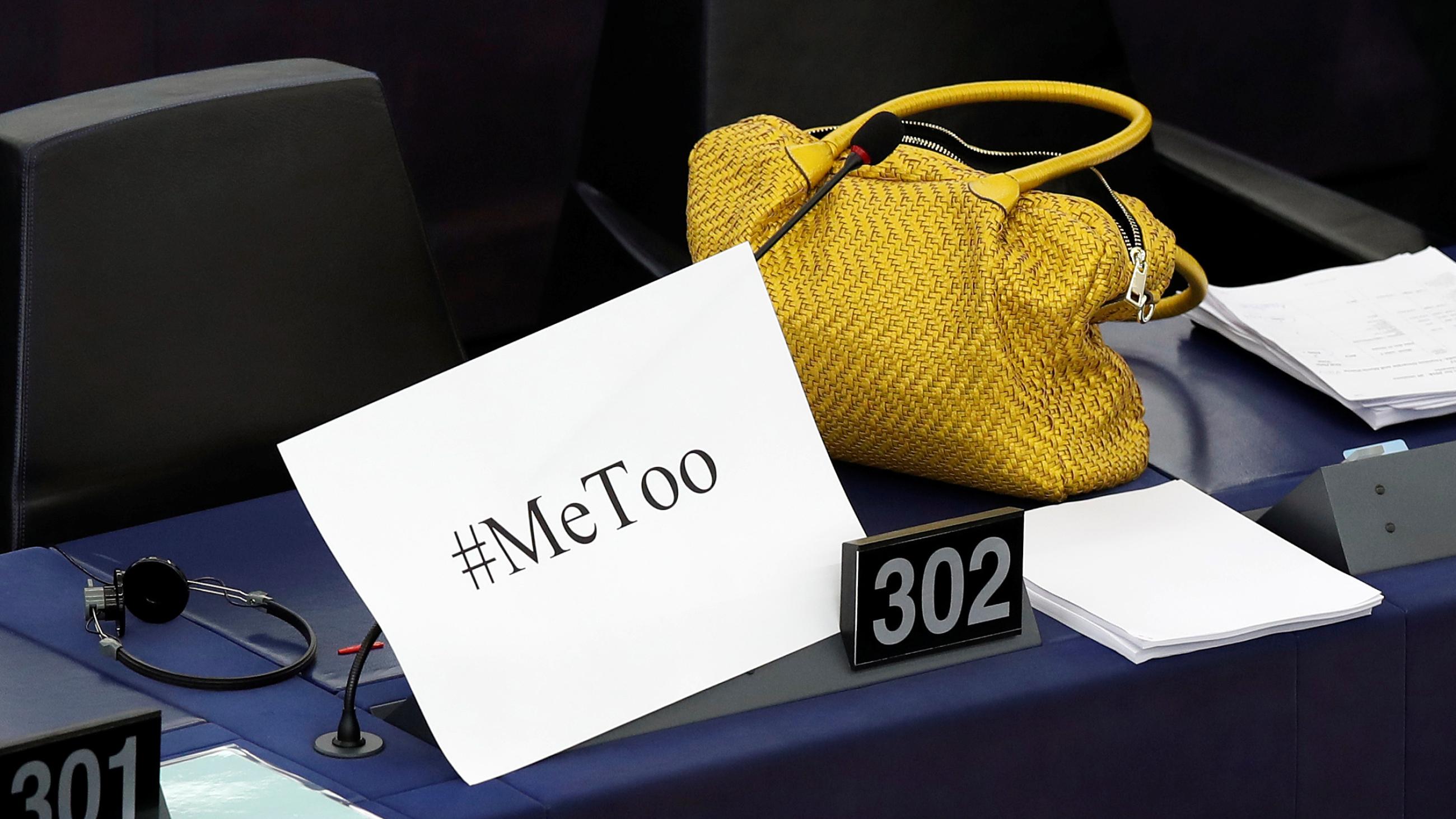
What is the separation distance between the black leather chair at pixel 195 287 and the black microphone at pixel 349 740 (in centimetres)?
47

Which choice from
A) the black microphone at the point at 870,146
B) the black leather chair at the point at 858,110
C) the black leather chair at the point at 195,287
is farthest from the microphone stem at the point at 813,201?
the black leather chair at the point at 858,110

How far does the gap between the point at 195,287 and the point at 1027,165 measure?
0.58 m

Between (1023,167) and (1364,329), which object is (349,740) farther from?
(1364,329)

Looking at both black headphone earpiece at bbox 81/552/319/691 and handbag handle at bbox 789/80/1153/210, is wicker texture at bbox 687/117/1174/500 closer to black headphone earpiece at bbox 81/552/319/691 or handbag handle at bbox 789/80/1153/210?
handbag handle at bbox 789/80/1153/210

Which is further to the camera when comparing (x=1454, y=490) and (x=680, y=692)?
(x=1454, y=490)

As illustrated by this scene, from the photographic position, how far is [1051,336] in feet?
3.09

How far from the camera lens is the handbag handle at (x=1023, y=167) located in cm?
95

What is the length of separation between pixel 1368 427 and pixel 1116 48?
2.51ft

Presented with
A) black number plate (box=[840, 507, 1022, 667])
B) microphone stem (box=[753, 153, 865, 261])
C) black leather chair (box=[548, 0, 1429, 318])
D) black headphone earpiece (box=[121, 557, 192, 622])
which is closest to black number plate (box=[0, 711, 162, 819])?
black headphone earpiece (box=[121, 557, 192, 622])

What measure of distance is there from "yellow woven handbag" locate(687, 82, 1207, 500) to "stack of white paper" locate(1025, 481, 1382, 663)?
0.14ft

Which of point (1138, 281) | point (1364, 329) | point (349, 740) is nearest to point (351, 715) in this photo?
point (349, 740)

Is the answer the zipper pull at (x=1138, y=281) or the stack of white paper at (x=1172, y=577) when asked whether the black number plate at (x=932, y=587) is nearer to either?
the stack of white paper at (x=1172, y=577)

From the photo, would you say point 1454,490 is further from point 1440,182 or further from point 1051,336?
point 1440,182

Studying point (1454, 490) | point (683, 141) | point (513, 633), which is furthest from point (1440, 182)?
point (513, 633)
